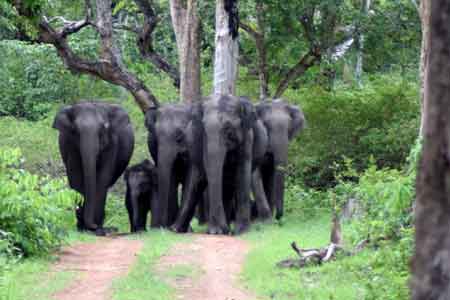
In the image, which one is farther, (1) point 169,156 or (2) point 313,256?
(1) point 169,156

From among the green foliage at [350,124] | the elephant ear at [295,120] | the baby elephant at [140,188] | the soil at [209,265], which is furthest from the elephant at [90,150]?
the green foliage at [350,124]

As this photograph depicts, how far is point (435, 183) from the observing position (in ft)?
13.2

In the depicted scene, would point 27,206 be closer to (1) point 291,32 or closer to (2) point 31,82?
(1) point 291,32

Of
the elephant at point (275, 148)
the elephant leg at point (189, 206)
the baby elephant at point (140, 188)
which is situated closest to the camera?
the elephant leg at point (189, 206)

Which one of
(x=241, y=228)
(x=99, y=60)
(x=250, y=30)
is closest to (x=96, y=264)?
(x=241, y=228)

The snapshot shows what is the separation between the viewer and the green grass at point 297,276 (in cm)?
904

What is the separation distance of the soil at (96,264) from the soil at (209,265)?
18.3 inches

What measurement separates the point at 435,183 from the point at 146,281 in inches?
246

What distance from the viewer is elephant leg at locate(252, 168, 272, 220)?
17953 millimetres

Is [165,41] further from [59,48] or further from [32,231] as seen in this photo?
[32,231]

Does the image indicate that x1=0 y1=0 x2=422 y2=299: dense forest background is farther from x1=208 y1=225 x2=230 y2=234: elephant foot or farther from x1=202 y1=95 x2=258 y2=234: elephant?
x1=208 y1=225 x2=230 y2=234: elephant foot

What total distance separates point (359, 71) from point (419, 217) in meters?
24.0

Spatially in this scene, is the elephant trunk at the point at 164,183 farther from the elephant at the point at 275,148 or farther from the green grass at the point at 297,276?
the green grass at the point at 297,276

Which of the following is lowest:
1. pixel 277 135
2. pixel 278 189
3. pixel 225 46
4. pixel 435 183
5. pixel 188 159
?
pixel 278 189
